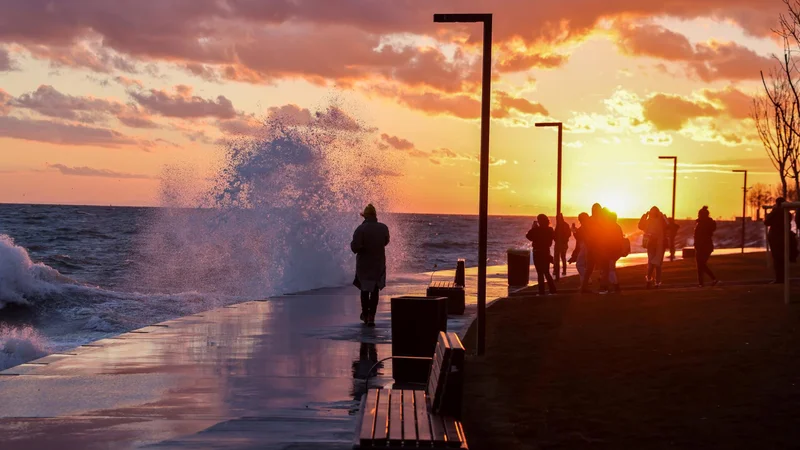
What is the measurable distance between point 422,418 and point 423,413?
0.55ft

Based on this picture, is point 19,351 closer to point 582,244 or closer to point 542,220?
point 542,220

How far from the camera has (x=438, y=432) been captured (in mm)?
6051

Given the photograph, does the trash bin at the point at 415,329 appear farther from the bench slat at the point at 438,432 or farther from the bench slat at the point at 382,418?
the bench slat at the point at 438,432

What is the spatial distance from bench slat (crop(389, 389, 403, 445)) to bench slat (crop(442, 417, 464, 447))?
0.86ft

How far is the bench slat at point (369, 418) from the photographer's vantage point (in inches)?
228

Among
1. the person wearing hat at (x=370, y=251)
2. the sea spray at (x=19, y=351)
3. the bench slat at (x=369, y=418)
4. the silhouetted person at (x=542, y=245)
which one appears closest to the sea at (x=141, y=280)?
the sea spray at (x=19, y=351)

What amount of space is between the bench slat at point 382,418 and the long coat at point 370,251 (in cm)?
916

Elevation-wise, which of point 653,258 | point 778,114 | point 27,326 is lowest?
point 27,326

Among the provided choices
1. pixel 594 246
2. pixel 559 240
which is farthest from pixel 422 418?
pixel 559 240

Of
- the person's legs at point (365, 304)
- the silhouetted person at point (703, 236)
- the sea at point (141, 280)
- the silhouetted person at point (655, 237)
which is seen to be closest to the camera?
the person's legs at point (365, 304)

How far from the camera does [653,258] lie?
82.7 ft

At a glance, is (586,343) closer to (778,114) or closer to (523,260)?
(523,260)

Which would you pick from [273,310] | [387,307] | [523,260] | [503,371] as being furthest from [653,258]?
[503,371]

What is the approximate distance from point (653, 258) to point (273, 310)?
9855 millimetres
